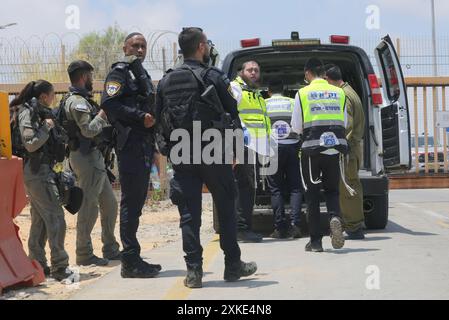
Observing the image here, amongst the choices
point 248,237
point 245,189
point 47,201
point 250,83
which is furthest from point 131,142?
point 248,237

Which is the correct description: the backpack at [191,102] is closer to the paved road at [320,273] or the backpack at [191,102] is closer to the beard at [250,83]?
the paved road at [320,273]

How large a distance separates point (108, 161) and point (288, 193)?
8.16ft

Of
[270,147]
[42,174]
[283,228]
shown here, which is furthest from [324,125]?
[42,174]

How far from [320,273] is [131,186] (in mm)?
1723

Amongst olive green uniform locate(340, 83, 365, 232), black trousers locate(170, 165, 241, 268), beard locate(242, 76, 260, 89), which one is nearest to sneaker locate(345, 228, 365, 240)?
olive green uniform locate(340, 83, 365, 232)

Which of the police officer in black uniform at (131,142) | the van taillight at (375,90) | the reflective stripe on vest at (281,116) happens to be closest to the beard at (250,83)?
the reflective stripe on vest at (281,116)

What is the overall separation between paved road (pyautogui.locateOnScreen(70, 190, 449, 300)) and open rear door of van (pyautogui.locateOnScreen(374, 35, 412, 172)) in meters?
0.87

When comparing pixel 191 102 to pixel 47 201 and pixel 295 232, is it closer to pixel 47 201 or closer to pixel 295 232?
pixel 47 201

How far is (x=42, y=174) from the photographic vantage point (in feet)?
23.3

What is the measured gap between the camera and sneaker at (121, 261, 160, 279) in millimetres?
6852

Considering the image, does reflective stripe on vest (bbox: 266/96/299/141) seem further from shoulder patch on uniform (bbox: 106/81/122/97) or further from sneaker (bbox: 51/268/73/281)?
sneaker (bbox: 51/268/73/281)

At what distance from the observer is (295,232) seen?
9398 mm

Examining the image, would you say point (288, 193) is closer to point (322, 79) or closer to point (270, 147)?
point (270, 147)

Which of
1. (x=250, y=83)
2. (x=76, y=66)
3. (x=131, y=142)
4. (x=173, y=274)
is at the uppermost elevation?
(x=76, y=66)
